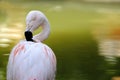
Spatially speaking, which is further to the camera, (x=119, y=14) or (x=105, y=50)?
(x=119, y=14)

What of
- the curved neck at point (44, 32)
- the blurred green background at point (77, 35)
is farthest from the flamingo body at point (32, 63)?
the blurred green background at point (77, 35)

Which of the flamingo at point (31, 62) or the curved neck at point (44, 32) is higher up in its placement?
the curved neck at point (44, 32)

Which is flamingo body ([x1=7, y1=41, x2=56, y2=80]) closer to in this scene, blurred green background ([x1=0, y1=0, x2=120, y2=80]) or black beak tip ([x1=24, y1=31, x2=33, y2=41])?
black beak tip ([x1=24, y1=31, x2=33, y2=41])

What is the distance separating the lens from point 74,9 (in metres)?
15.9

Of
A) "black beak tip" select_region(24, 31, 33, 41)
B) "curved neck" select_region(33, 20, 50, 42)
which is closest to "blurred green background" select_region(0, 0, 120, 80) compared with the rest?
"curved neck" select_region(33, 20, 50, 42)

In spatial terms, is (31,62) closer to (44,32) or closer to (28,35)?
(28,35)

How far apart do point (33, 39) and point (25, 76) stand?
312mm

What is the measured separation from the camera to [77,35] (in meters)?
9.56

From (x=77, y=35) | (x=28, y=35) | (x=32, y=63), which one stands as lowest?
(x=77, y=35)

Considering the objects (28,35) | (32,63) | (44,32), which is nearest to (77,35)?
(44,32)

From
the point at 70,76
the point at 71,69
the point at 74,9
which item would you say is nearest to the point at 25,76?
the point at 70,76

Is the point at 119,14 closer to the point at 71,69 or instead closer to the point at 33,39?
the point at 71,69

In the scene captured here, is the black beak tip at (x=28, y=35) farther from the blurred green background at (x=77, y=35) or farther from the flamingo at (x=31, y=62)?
the blurred green background at (x=77, y=35)

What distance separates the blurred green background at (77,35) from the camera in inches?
232
